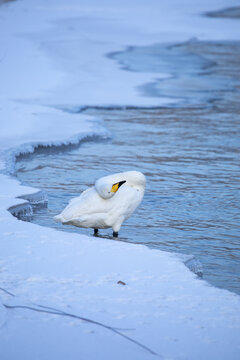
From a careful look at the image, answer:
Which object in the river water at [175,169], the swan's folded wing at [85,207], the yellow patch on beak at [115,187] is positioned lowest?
the river water at [175,169]

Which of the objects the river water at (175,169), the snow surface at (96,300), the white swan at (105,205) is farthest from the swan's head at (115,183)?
the snow surface at (96,300)

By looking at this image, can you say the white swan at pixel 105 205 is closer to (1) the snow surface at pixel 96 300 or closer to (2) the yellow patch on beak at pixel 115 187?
(2) the yellow patch on beak at pixel 115 187

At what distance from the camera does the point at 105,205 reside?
5.83m

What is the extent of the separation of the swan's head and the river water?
413mm

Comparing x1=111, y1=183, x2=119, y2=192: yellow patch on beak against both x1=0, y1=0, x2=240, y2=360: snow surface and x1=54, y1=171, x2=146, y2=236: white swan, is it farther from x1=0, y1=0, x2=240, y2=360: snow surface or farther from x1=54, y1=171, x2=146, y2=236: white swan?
x1=0, y1=0, x2=240, y2=360: snow surface

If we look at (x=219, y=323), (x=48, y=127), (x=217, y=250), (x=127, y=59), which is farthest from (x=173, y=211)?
(x=127, y=59)

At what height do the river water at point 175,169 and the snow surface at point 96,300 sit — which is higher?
the snow surface at point 96,300

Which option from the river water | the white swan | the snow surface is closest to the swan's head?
the white swan

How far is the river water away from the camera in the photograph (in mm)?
6035

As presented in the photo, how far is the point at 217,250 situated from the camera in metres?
5.77

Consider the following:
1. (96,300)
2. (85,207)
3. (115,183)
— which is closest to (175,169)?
(115,183)

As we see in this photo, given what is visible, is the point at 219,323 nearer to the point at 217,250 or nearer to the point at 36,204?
the point at 217,250

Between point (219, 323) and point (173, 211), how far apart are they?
3.28 m

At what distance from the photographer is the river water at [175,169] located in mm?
6035
